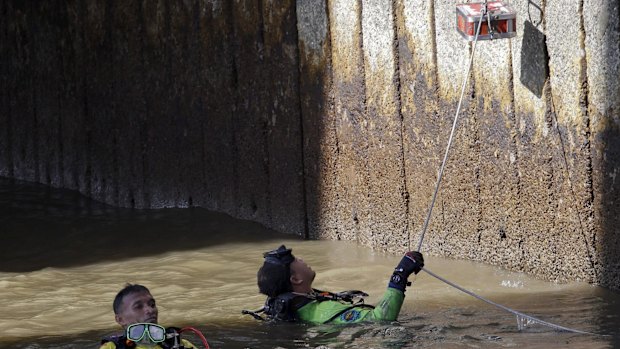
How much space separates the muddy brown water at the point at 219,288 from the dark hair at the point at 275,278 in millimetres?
201

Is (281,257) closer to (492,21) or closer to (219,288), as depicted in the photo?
(219,288)

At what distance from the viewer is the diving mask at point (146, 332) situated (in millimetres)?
4664

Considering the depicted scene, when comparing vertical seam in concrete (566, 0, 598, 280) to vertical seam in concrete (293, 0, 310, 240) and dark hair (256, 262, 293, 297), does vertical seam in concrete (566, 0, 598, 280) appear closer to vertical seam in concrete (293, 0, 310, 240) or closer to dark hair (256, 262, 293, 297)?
dark hair (256, 262, 293, 297)

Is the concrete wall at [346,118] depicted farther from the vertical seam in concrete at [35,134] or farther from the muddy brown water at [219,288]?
the muddy brown water at [219,288]

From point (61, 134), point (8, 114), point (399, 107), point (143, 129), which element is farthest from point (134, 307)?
point (8, 114)

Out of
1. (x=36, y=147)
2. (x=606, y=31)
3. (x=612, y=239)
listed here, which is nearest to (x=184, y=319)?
(x=612, y=239)

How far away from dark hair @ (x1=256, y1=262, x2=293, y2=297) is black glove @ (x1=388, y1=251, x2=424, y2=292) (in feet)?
2.30

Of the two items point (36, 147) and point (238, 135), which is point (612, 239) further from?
point (36, 147)

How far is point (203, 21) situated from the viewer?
10.0 metres

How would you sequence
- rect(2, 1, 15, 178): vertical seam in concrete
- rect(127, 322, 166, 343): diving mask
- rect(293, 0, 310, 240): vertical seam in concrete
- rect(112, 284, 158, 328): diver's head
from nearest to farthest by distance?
rect(127, 322, 166, 343): diving mask < rect(112, 284, 158, 328): diver's head < rect(293, 0, 310, 240): vertical seam in concrete < rect(2, 1, 15, 178): vertical seam in concrete

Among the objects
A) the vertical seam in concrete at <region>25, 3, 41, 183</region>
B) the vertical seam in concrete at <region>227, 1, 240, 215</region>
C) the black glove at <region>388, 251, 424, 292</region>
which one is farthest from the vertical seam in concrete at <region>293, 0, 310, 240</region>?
the vertical seam in concrete at <region>25, 3, 41, 183</region>

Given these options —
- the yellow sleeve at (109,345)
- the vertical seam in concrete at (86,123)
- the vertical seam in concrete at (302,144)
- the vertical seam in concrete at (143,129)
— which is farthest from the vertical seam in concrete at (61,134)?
the yellow sleeve at (109,345)

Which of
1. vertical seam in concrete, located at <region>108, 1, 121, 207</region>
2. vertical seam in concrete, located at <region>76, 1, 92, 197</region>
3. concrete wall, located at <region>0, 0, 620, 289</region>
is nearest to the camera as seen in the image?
concrete wall, located at <region>0, 0, 620, 289</region>

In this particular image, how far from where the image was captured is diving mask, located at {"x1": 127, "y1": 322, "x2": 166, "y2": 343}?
4.66 metres
